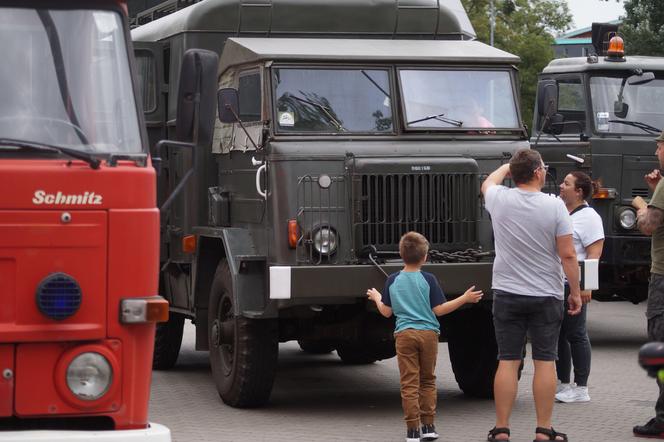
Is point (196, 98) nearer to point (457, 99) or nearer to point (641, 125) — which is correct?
point (457, 99)

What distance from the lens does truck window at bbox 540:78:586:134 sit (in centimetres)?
1634

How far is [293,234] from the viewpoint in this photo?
35.5ft

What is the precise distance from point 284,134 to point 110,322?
16.6 feet

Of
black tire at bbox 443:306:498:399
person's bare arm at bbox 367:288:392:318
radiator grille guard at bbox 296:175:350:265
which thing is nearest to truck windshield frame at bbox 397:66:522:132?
radiator grille guard at bbox 296:175:350:265

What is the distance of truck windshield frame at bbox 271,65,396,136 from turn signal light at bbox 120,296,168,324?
4.98 metres

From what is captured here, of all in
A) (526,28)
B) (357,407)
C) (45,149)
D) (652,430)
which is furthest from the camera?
(526,28)

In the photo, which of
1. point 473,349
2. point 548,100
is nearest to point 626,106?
point 548,100

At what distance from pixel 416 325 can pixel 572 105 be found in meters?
7.52

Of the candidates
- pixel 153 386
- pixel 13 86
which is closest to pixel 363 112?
pixel 153 386

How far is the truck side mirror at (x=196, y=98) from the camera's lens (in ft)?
23.0

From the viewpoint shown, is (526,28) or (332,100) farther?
(526,28)

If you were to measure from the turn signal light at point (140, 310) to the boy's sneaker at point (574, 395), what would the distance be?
6259 mm

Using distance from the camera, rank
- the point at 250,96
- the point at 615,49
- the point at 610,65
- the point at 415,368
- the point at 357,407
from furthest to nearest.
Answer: the point at 615,49, the point at 610,65, the point at 357,407, the point at 250,96, the point at 415,368

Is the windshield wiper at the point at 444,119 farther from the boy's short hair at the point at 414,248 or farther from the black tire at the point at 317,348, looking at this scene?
the black tire at the point at 317,348
